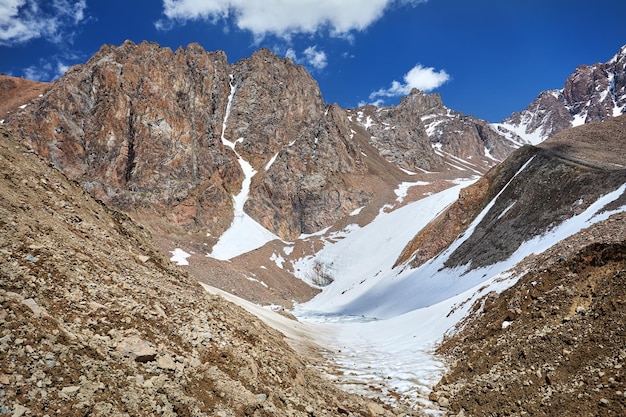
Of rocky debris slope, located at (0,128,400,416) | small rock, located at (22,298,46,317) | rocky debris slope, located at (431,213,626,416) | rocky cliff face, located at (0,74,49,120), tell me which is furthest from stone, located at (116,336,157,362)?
rocky cliff face, located at (0,74,49,120)

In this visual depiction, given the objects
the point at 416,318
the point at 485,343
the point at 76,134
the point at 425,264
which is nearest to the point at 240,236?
the point at 76,134

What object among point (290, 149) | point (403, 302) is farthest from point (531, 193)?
point (290, 149)

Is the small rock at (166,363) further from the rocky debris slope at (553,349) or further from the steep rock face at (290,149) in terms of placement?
the steep rock face at (290,149)

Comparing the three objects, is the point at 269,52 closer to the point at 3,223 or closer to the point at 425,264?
the point at 425,264

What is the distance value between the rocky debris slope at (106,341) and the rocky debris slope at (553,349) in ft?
9.88

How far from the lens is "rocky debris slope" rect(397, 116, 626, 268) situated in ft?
113

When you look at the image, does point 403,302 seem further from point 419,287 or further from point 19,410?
point 19,410

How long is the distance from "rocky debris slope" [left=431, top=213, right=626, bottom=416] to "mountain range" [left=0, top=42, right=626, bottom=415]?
6 centimetres

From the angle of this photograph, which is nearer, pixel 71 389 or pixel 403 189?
pixel 71 389

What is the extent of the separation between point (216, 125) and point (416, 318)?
468 feet

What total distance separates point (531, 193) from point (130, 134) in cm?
10710

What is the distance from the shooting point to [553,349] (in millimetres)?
10188

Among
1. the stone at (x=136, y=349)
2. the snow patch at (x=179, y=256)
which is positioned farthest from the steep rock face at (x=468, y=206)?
the stone at (x=136, y=349)

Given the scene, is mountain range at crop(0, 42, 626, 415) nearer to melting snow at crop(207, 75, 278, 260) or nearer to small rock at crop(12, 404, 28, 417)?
small rock at crop(12, 404, 28, 417)
